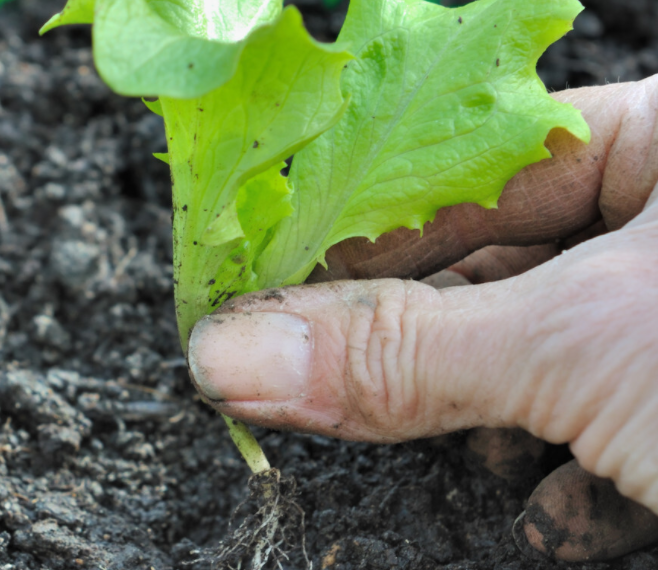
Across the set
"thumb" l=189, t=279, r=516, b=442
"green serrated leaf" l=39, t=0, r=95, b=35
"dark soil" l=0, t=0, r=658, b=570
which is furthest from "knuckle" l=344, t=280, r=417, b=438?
"green serrated leaf" l=39, t=0, r=95, b=35

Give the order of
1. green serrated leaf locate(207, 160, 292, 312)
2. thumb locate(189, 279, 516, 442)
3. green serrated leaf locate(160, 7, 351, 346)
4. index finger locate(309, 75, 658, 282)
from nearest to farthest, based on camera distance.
A: green serrated leaf locate(160, 7, 351, 346) < thumb locate(189, 279, 516, 442) < green serrated leaf locate(207, 160, 292, 312) < index finger locate(309, 75, 658, 282)

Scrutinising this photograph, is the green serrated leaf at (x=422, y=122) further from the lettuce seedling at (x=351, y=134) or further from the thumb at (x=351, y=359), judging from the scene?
the thumb at (x=351, y=359)

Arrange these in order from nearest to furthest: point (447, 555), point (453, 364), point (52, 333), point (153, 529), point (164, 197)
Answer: point (453, 364)
point (447, 555)
point (153, 529)
point (52, 333)
point (164, 197)

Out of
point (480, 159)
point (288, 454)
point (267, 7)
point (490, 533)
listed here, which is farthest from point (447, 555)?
point (267, 7)

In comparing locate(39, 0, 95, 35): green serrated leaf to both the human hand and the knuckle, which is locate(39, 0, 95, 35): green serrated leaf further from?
the knuckle

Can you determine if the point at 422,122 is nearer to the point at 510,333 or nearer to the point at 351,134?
the point at 351,134

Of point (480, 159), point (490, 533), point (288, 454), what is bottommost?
point (490, 533)

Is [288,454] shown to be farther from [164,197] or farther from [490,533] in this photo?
[164,197]
